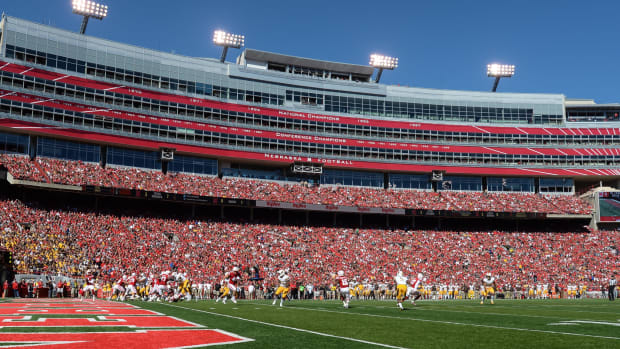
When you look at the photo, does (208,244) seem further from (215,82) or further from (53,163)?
(215,82)

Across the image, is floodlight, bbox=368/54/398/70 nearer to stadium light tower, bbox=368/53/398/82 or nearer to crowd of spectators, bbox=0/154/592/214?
stadium light tower, bbox=368/53/398/82

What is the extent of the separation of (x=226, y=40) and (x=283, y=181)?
17943 mm

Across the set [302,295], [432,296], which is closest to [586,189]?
[432,296]

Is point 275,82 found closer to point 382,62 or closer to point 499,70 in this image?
point 382,62

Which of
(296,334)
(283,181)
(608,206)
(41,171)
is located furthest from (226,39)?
(296,334)

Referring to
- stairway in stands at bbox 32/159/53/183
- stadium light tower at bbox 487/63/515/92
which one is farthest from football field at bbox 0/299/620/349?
stadium light tower at bbox 487/63/515/92

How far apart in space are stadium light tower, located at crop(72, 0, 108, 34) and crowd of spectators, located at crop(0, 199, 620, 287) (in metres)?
21.8

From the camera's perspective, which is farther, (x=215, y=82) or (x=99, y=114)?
(x=215, y=82)

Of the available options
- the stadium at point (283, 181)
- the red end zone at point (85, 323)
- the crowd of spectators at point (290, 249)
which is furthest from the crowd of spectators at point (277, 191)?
the red end zone at point (85, 323)

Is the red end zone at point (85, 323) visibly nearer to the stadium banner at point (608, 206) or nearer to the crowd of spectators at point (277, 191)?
the crowd of spectators at point (277, 191)

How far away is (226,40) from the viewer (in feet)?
214

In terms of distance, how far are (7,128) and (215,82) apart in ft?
69.7

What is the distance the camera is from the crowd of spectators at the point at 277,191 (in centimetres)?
4728

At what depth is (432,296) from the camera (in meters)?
43.6
